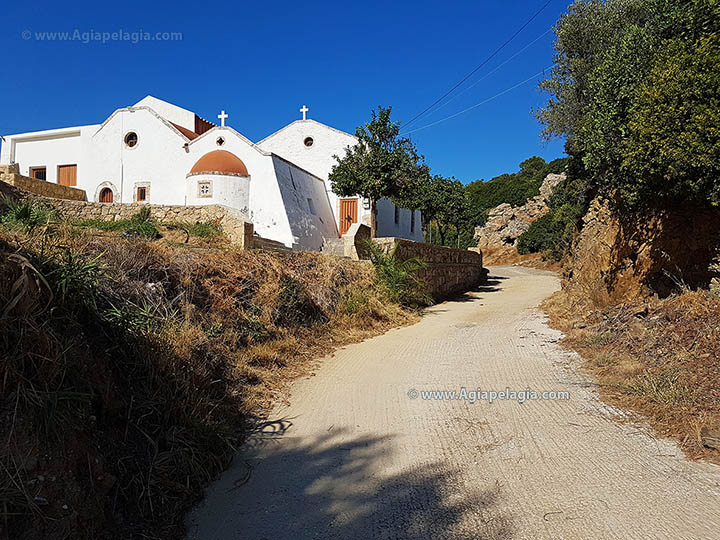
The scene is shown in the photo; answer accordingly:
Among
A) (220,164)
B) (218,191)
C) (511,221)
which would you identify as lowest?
(218,191)

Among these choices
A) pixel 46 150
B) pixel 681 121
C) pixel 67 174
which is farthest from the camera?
pixel 46 150

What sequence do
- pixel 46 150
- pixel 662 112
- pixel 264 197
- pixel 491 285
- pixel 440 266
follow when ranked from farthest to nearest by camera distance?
pixel 46 150 < pixel 491 285 < pixel 264 197 < pixel 440 266 < pixel 662 112

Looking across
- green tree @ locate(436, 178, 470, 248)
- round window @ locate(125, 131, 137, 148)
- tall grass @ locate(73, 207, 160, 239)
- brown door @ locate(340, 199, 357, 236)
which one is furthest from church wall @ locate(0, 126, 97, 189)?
green tree @ locate(436, 178, 470, 248)

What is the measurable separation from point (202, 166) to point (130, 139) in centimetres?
612

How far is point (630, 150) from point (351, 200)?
20.1 metres

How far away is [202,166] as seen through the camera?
70.8ft

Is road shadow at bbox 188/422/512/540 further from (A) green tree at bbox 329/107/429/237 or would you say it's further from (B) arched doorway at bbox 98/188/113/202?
(B) arched doorway at bbox 98/188/113/202

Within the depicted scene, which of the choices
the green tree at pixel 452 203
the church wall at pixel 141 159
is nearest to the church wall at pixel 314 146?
the church wall at pixel 141 159

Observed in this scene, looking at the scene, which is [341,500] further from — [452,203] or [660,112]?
[452,203]

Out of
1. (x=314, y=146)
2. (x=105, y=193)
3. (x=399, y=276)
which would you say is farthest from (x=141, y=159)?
(x=399, y=276)

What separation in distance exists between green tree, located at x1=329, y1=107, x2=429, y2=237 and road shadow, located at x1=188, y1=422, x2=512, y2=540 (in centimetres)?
1526

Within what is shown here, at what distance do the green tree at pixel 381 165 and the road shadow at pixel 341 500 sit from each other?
50.1 ft

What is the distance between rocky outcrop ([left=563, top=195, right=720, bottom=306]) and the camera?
29.2 feet

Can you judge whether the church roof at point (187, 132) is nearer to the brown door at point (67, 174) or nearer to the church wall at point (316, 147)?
the church wall at point (316, 147)
